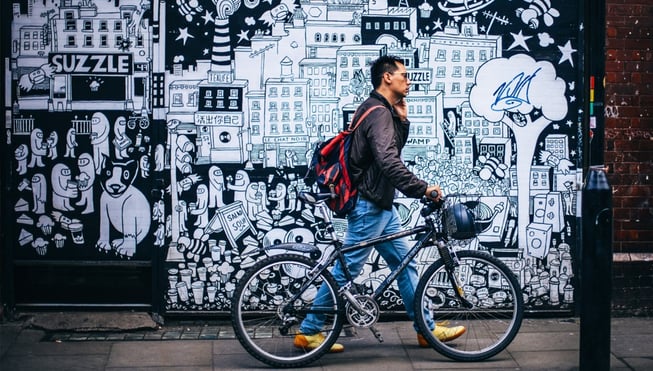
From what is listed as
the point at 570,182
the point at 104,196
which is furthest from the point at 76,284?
the point at 570,182

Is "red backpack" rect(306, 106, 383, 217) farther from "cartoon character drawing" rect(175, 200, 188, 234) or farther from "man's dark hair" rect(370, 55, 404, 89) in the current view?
"cartoon character drawing" rect(175, 200, 188, 234)

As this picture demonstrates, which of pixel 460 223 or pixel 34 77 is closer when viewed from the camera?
pixel 460 223

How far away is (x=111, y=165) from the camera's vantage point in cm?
762

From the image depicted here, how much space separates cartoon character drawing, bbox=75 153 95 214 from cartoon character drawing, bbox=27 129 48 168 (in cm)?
29

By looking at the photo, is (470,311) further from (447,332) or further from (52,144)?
(52,144)

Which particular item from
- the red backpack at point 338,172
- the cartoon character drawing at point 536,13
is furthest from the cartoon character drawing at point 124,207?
the cartoon character drawing at point 536,13

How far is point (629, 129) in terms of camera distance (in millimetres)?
7766

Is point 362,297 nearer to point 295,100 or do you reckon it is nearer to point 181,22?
point 295,100

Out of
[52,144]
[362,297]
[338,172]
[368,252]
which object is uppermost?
[52,144]

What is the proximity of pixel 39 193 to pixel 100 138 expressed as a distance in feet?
2.12

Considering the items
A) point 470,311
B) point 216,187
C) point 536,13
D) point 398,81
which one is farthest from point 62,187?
point 536,13

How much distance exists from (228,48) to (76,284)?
222cm

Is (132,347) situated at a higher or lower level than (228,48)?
lower

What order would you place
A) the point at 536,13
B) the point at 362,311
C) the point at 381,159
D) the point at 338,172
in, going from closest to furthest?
the point at 381,159 < the point at 362,311 < the point at 338,172 < the point at 536,13
